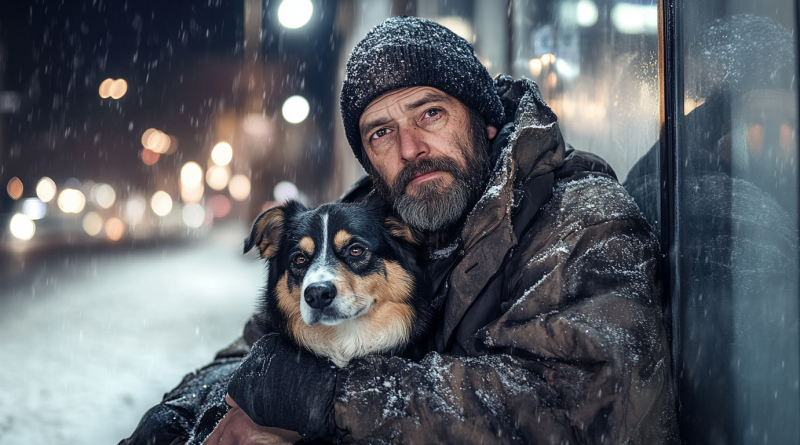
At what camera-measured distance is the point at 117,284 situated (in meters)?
10.3

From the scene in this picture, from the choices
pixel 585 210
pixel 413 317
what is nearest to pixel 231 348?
pixel 413 317

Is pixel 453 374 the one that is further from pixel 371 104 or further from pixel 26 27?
pixel 26 27

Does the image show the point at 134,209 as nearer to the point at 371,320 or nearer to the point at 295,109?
the point at 295,109

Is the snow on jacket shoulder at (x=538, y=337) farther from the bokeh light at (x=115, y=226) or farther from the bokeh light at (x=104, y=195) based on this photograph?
the bokeh light at (x=104, y=195)

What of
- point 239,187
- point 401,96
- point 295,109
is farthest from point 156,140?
point 401,96

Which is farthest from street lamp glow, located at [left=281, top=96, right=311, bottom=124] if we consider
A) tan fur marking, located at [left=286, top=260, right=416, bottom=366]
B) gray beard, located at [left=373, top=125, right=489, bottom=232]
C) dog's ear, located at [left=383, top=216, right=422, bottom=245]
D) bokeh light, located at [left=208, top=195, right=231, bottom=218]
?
bokeh light, located at [left=208, top=195, right=231, bottom=218]

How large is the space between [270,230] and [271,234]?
0.03 m

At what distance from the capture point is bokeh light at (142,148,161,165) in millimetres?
33844

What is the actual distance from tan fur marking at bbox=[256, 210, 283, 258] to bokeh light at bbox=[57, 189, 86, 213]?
29.4m

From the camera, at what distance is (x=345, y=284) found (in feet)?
7.53

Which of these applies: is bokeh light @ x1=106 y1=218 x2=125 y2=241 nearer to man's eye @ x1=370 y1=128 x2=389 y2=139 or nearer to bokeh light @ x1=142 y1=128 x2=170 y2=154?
bokeh light @ x1=142 y1=128 x2=170 y2=154

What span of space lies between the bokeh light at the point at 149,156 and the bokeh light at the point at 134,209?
3.12 meters

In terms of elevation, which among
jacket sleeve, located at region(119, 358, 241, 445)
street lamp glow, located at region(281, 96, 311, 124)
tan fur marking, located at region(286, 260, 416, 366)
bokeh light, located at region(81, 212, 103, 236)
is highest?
street lamp glow, located at region(281, 96, 311, 124)

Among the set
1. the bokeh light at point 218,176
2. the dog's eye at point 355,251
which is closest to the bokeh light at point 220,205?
the bokeh light at point 218,176
